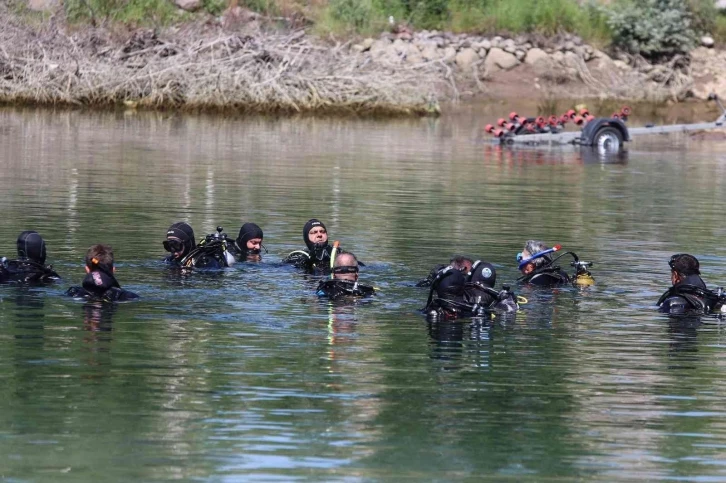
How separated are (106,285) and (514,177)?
18.8m

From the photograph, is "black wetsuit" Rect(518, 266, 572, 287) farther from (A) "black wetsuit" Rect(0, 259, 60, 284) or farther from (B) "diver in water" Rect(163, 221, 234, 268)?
(A) "black wetsuit" Rect(0, 259, 60, 284)

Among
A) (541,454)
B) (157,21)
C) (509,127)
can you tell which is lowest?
(541,454)

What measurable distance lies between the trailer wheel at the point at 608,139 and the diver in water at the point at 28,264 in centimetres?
2768

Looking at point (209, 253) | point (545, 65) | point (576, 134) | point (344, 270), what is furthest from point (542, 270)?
point (545, 65)

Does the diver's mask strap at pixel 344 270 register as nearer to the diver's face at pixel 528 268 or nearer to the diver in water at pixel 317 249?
the diver in water at pixel 317 249

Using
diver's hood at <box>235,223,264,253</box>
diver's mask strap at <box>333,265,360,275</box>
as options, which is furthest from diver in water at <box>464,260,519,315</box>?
diver's hood at <box>235,223,264,253</box>

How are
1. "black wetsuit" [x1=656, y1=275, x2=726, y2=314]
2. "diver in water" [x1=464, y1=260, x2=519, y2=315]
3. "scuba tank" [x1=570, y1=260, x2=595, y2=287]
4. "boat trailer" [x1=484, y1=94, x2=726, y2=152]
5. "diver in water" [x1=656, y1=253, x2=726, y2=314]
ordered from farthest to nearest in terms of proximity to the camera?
"boat trailer" [x1=484, y1=94, x2=726, y2=152]
"scuba tank" [x1=570, y1=260, x2=595, y2=287]
"black wetsuit" [x1=656, y1=275, x2=726, y2=314]
"diver in water" [x1=656, y1=253, x2=726, y2=314]
"diver in water" [x1=464, y1=260, x2=519, y2=315]

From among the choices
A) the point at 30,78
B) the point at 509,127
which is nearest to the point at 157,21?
the point at 30,78

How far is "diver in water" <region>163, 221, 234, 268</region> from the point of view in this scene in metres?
18.9

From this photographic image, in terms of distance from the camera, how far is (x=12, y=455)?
404 inches

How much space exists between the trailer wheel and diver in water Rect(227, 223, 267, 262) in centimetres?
2419

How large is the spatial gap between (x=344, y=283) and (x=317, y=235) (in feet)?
7.97

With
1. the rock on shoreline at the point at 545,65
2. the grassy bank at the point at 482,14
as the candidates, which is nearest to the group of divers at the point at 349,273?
the rock on shoreline at the point at 545,65

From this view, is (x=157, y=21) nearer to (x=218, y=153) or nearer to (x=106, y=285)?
(x=218, y=153)
